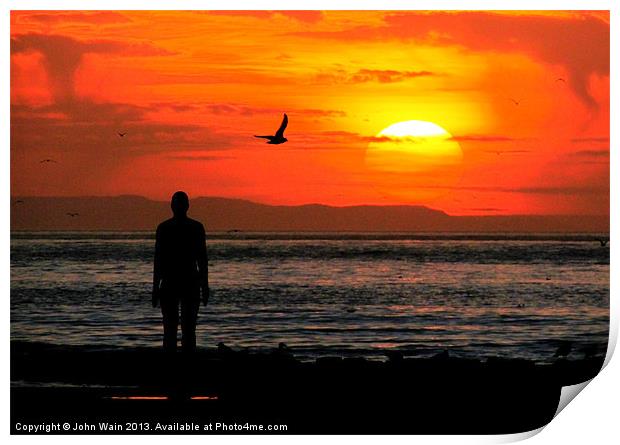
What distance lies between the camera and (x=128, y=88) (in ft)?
27.3

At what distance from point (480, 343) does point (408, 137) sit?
3.19 m

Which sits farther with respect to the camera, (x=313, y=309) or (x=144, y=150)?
(x=313, y=309)

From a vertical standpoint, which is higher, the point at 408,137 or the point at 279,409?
the point at 408,137

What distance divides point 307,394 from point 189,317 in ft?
2.85

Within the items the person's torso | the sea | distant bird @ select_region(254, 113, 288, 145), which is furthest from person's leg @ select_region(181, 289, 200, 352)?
distant bird @ select_region(254, 113, 288, 145)

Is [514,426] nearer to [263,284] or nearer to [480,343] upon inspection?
[480,343]

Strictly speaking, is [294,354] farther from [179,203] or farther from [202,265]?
[179,203]

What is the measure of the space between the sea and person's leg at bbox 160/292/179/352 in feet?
2.86

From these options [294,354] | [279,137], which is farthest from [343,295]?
[279,137]

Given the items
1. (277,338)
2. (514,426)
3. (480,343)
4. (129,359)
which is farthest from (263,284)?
(514,426)

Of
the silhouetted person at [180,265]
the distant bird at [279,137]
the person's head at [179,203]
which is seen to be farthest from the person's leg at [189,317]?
the distant bird at [279,137]

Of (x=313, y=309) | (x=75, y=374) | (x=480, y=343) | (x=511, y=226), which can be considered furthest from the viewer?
(x=313, y=309)

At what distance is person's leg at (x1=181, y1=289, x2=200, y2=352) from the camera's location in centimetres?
598

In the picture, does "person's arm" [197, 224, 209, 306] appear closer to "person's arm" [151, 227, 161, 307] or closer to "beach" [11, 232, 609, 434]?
"person's arm" [151, 227, 161, 307]
